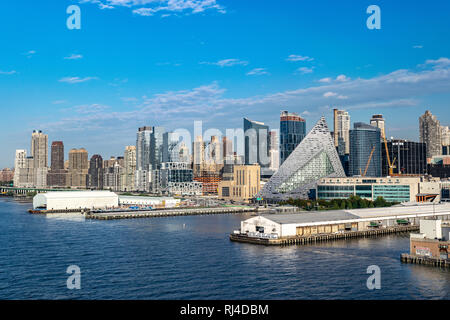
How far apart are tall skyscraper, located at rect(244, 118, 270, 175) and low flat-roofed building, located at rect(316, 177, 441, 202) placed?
99.9m

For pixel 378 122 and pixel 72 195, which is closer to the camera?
pixel 72 195

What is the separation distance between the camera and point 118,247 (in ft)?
124

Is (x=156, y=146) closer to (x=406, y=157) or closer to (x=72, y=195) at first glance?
(x=406, y=157)

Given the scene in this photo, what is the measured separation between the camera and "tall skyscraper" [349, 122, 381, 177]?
14462 cm

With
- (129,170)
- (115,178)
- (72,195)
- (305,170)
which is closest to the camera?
(72,195)

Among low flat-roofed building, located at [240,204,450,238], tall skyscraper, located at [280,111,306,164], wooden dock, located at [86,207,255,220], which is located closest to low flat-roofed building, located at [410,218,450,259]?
low flat-roofed building, located at [240,204,450,238]

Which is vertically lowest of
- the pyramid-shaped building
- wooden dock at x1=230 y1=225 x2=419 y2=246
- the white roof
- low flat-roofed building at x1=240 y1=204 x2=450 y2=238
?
wooden dock at x1=230 y1=225 x2=419 y2=246

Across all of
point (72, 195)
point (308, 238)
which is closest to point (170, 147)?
point (72, 195)

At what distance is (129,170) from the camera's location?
7362 inches

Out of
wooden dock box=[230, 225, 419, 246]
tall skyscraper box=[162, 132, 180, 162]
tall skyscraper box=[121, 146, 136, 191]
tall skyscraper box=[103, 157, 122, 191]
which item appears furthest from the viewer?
tall skyscraper box=[103, 157, 122, 191]

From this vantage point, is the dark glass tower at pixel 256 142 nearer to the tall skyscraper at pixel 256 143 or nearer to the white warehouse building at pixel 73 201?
the tall skyscraper at pixel 256 143

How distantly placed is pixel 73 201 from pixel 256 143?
11604cm

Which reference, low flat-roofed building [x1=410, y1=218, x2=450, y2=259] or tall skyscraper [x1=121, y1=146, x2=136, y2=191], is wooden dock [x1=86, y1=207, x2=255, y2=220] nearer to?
low flat-roofed building [x1=410, y1=218, x2=450, y2=259]

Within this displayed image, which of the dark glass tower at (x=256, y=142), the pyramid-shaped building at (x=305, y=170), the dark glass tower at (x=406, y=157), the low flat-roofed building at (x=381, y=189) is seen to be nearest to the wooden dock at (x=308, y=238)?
the low flat-roofed building at (x=381, y=189)
